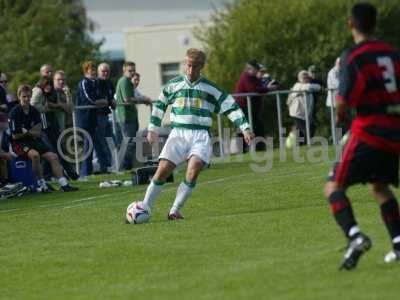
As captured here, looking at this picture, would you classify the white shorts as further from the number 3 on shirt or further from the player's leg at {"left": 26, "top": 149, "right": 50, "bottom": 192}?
the player's leg at {"left": 26, "top": 149, "right": 50, "bottom": 192}

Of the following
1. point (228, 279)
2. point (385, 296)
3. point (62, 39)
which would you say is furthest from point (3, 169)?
point (62, 39)

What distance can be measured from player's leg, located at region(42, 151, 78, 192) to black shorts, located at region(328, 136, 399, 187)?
1029cm

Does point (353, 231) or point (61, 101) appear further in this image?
point (61, 101)

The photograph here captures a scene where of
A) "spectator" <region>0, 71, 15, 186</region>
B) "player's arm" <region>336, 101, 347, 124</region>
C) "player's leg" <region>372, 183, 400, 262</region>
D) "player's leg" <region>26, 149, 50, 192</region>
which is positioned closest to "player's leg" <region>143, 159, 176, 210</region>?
"player's leg" <region>372, 183, 400, 262</region>

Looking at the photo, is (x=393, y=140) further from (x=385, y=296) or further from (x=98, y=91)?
(x=98, y=91)

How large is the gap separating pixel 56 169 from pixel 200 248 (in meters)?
8.19

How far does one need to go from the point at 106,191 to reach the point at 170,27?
35926 mm

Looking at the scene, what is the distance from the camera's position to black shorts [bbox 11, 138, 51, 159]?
20250mm

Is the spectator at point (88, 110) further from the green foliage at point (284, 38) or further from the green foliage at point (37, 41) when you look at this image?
the green foliage at point (37, 41)

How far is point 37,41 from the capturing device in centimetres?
5050

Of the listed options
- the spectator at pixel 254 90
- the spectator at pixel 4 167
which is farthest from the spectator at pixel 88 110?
the spectator at pixel 254 90

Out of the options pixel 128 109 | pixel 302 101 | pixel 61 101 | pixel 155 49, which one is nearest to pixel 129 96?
pixel 128 109

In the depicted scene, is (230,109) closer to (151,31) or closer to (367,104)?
(367,104)

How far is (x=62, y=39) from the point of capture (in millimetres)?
52094
